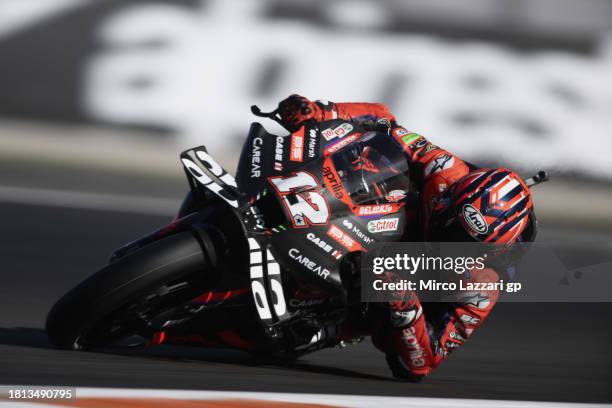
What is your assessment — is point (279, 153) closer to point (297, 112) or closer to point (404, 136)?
point (297, 112)

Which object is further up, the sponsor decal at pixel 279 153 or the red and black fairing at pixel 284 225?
the sponsor decal at pixel 279 153

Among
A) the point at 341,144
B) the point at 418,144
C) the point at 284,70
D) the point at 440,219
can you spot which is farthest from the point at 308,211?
the point at 284,70

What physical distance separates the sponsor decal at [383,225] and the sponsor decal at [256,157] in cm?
51

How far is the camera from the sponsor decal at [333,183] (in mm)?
4059

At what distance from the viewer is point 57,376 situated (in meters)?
3.89

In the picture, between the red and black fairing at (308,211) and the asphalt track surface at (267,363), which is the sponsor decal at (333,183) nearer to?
the red and black fairing at (308,211)

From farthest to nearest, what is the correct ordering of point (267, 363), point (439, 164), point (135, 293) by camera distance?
point (267, 363) → point (439, 164) → point (135, 293)

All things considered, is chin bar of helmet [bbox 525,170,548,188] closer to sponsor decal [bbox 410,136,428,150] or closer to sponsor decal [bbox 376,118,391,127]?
sponsor decal [bbox 410,136,428,150]

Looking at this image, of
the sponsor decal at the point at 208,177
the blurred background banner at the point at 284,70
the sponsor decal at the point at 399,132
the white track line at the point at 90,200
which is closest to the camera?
the sponsor decal at the point at 208,177

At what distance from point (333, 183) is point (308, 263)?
13.4 inches

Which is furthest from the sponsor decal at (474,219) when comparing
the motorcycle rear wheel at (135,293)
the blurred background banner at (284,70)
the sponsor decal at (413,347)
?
the blurred background banner at (284,70)

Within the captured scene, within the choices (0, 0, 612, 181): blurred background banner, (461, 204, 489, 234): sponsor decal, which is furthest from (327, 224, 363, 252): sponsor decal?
(0, 0, 612, 181): blurred background banner

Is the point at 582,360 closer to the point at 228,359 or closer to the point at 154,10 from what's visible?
the point at 228,359

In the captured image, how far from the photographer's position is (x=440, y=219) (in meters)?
4.32
